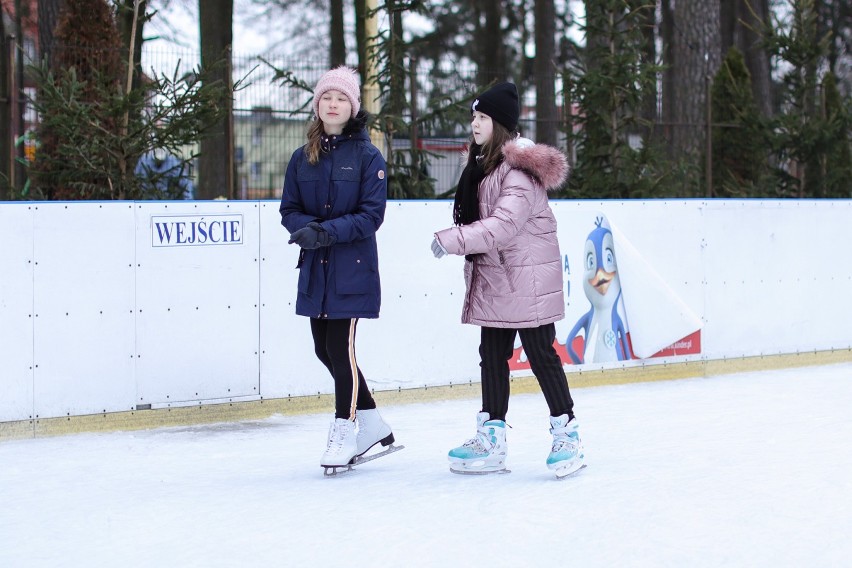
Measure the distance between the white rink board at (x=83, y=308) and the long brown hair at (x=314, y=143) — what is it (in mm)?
1514

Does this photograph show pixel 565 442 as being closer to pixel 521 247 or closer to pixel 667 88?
pixel 521 247

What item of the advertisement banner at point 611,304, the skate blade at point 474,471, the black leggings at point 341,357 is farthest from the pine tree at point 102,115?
the skate blade at point 474,471

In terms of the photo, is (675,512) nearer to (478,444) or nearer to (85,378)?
(478,444)

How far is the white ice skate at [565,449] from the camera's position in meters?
4.31

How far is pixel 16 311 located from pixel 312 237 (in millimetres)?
1896

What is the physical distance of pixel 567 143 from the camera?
973 centimetres

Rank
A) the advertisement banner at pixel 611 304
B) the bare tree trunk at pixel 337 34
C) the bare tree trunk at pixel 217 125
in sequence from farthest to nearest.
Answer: the bare tree trunk at pixel 337 34
the bare tree trunk at pixel 217 125
the advertisement banner at pixel 611 304

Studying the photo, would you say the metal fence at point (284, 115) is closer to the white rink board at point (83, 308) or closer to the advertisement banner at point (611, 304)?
the advertisement banner at point (611, 304)

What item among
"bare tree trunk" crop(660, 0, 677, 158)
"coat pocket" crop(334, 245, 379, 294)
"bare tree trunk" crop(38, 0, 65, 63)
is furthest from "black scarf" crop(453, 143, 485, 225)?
"bare tree trunk" crop(38, 0, 65, 63)

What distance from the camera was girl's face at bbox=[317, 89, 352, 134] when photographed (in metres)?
4.38

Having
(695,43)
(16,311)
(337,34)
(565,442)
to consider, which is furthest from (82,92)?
(337,34)

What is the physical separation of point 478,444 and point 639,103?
18.3 feet

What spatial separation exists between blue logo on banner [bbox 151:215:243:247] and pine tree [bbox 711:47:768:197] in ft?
21.2

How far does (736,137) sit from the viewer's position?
38.3ft
